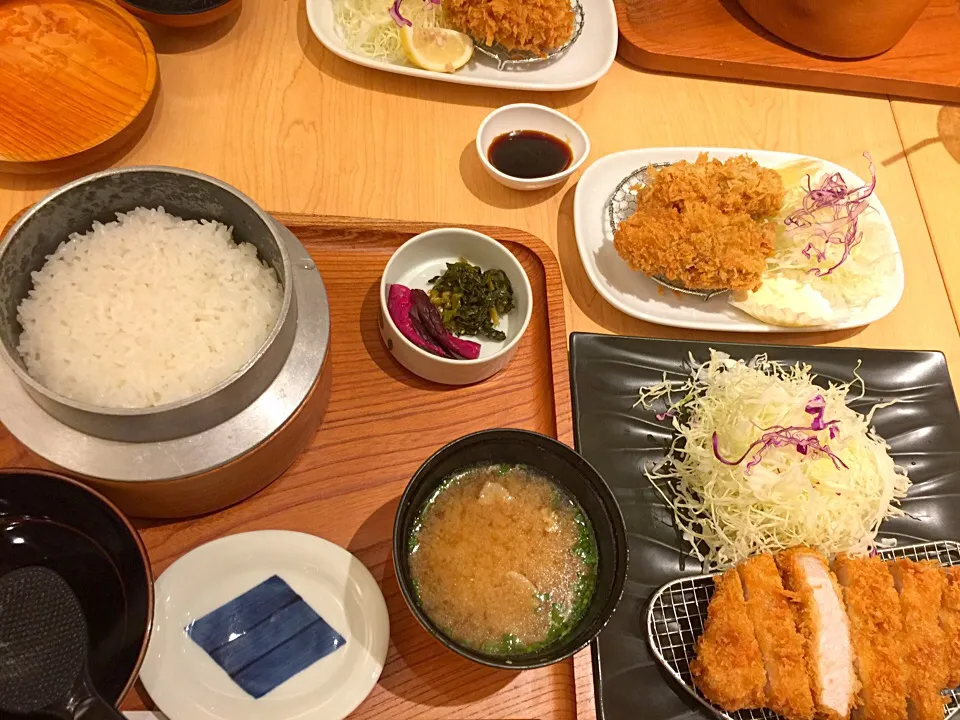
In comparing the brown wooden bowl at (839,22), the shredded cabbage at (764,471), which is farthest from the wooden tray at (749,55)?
the shredded cabbage at (764,471)

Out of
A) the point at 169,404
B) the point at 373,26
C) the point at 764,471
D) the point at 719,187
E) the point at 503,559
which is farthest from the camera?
the point at 373,26

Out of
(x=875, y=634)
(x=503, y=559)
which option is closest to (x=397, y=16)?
(x=503, y=559)

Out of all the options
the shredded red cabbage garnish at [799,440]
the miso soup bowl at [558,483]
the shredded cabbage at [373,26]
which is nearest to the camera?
the miso soup bowl at [558,483]

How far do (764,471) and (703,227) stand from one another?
75 cm

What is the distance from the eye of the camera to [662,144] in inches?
96.4

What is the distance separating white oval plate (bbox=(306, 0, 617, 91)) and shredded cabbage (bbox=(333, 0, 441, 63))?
0.04 meters

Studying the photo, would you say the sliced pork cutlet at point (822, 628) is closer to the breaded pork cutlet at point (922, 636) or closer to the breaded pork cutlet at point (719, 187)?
the breaded pork cutlet at point (922, 636)

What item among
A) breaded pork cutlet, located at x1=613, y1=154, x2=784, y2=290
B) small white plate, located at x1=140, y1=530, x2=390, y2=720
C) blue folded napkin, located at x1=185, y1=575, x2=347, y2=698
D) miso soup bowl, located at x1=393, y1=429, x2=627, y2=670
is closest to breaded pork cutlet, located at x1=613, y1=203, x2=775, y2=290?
breaded pork cutlet, located at x1=613, y1=154, x2=784, y2=290

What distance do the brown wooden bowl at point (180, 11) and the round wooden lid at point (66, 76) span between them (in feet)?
0.21

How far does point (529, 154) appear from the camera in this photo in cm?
224

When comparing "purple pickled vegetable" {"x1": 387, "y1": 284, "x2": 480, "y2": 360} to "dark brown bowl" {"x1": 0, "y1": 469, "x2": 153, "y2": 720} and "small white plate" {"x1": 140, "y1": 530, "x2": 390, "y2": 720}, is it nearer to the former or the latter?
"small white plate" {"x1": 140, "y1": 530, "x2": 390, "y2": 720}

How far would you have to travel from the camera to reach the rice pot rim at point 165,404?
1.17 m

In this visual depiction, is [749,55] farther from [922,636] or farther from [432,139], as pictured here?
[922,636]

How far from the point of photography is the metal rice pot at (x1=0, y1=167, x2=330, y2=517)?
124 centimetres
